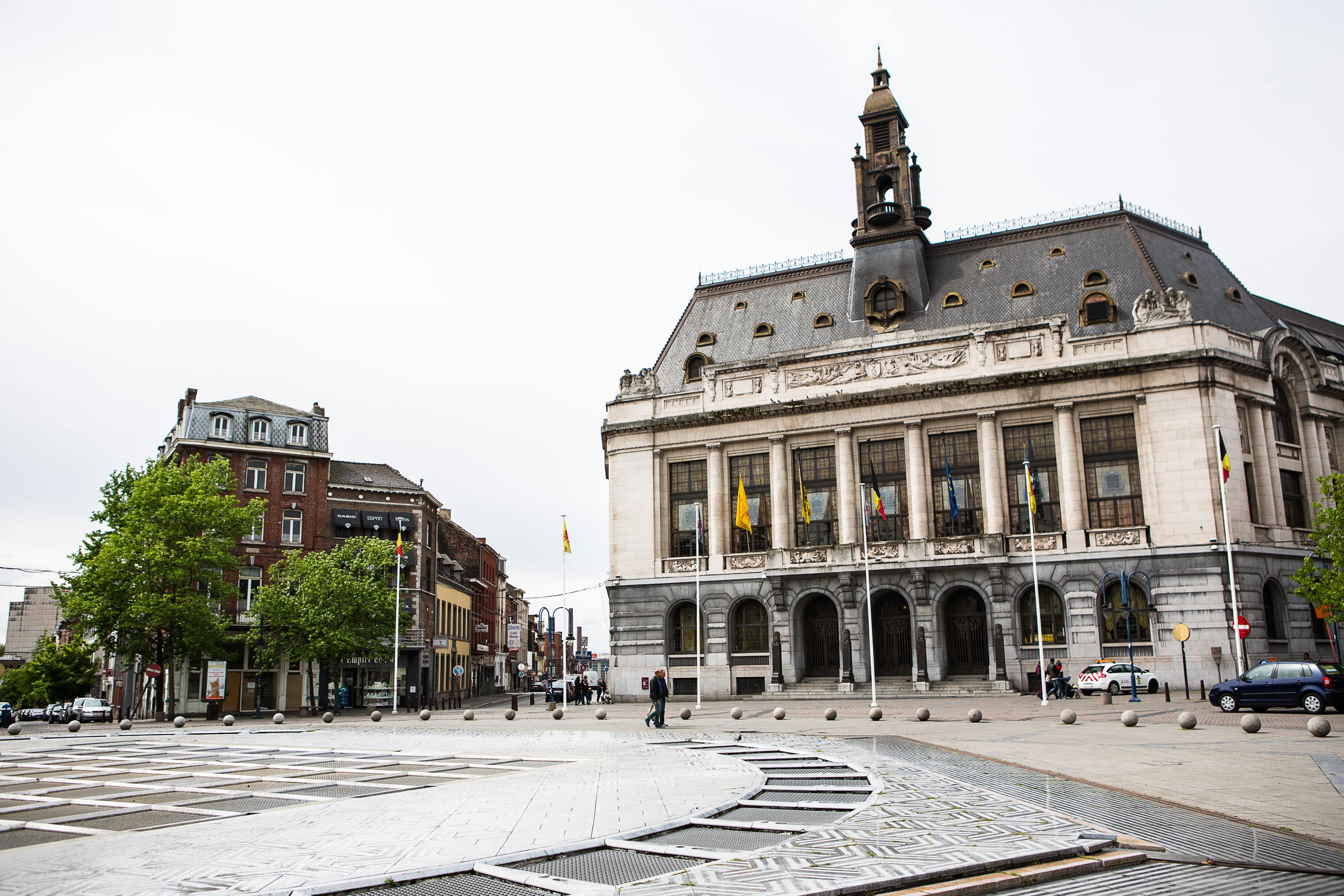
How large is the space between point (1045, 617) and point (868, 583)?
11.2 metres

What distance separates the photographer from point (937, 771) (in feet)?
53.9

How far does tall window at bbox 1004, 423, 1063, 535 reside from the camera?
A: 51812 mm

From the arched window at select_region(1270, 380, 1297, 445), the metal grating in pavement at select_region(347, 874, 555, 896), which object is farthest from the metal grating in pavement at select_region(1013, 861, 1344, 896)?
the arched window at select_region(1270, 380, 1297, 445)

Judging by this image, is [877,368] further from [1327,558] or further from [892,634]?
[1327,558]

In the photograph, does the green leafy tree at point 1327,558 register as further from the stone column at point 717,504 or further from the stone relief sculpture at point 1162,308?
the stone column at point 717,504

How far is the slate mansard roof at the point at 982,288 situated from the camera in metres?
54.4

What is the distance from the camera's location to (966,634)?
52438 mm

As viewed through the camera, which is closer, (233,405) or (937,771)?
(937,771)

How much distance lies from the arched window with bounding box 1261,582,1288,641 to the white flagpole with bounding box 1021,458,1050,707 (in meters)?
10.2

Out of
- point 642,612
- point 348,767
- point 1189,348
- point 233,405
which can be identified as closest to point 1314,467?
point 1189,348

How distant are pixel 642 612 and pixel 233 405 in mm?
29672

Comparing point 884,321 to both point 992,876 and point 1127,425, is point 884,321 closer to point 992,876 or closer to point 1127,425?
point 1127,425

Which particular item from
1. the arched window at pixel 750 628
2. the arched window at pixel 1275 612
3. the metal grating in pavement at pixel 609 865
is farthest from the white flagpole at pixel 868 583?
the metal grating in pavement at pixel 609 865

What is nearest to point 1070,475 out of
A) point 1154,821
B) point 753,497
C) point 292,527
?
point 753,497
